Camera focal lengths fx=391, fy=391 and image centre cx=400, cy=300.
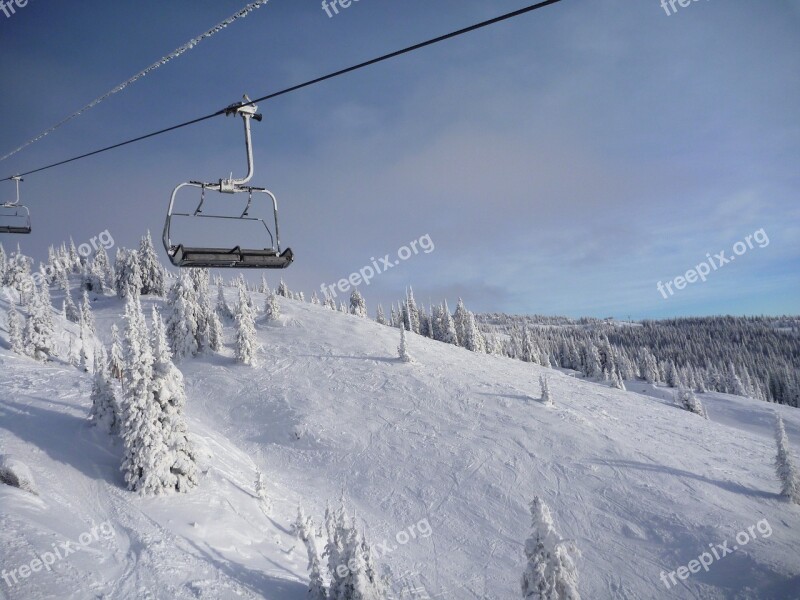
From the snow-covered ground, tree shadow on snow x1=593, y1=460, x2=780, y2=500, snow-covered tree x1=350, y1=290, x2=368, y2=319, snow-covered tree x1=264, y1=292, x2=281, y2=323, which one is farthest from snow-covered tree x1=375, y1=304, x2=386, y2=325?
tree shadow on snow x1=593, y1=460, x2=780, y2=500

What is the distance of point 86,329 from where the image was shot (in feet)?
194

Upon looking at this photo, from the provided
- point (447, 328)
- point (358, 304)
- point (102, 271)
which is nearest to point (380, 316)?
point (358, 304)

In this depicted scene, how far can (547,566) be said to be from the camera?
12.1 meters

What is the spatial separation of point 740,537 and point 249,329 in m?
45.6

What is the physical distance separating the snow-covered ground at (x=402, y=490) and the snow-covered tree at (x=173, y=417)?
100 cm

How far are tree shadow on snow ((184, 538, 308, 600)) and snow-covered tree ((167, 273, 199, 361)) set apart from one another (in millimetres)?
38260

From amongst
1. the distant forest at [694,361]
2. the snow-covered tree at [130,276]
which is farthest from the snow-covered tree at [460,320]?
the snow-covered tree at [130,276]

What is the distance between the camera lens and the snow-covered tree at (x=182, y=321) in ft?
161

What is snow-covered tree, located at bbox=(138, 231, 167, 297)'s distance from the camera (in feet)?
252

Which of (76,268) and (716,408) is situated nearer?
(716,408)

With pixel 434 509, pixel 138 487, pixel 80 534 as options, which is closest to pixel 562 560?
pixel 434 509

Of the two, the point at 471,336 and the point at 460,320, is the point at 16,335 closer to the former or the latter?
the point at 471,336

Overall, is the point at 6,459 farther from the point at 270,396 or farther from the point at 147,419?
the point at 270,396

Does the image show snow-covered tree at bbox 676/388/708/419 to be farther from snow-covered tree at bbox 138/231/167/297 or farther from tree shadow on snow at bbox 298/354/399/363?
snow-covered tree at bbox 138/231/167/297
